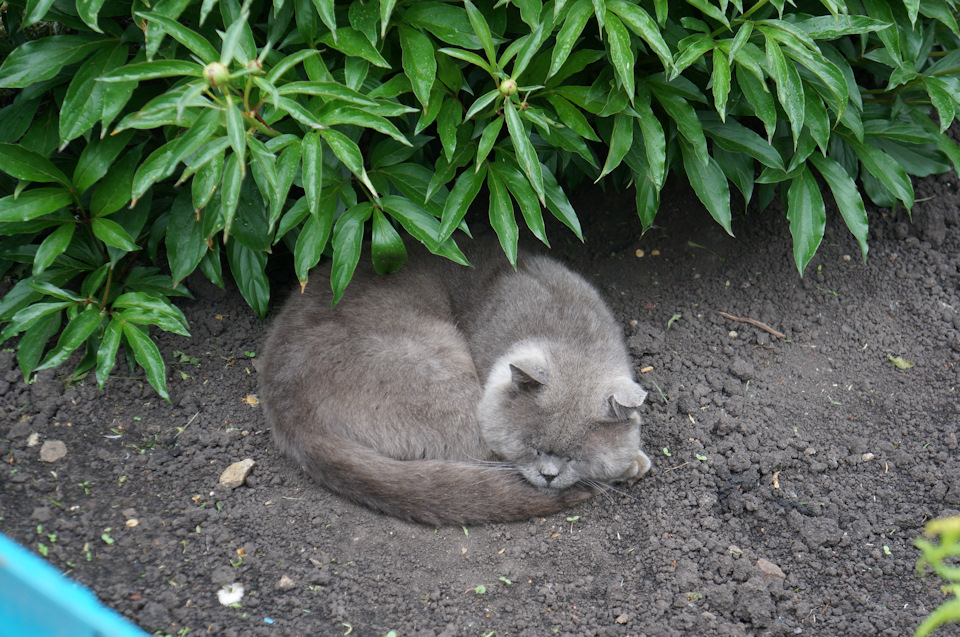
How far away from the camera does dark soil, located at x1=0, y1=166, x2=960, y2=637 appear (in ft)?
7.73

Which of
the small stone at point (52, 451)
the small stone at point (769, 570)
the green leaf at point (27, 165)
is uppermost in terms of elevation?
the green leaf at point (27, 165)

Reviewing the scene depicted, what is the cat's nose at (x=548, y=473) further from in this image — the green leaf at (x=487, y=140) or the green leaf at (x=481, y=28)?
the green leaf at (x=481, y=28)

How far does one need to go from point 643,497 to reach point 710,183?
4.21 ft

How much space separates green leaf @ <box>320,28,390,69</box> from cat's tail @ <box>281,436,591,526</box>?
1.37m

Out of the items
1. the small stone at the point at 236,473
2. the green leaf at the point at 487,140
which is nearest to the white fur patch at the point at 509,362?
the green leaf at the point at 487,140

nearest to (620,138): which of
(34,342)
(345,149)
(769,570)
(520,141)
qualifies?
(520,141)

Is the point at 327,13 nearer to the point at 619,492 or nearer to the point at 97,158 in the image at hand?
the point at 97,158

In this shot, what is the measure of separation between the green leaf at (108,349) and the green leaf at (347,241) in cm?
79

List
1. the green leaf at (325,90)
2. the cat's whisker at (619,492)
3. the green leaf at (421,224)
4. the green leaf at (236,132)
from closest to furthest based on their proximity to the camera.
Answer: the green leaf at (236,132), the green leaf at (325,90), the green leaf at (421,224), the cat's whisker at (619,492)

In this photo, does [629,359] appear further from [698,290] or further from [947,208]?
[947,208]

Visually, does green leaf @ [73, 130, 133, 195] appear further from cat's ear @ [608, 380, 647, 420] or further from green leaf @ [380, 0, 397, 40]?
cat's ear @ [608, 380, 647, 420]

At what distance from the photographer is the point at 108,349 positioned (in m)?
2.58

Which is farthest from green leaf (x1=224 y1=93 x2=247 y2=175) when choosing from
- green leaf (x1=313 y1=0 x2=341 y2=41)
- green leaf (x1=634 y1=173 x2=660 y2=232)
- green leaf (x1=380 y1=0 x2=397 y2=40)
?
green leaf (x1=634 y1=173 x2=660 y2=232)

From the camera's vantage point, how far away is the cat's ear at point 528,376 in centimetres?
277
